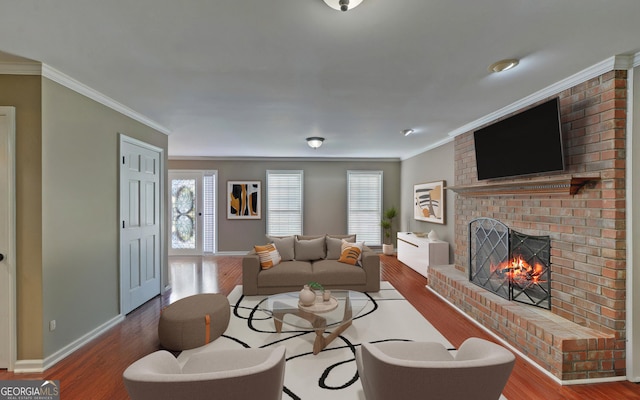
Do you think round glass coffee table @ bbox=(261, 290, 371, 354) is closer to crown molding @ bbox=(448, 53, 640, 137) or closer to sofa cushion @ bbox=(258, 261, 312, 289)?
sofa cushion @ bbox=(258, 261, 312, 289)

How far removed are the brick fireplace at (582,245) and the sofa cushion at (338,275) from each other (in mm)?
1602

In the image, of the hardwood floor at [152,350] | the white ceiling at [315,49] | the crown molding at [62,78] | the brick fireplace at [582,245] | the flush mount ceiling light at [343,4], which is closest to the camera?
the flush mount ceiling light at [343,4]

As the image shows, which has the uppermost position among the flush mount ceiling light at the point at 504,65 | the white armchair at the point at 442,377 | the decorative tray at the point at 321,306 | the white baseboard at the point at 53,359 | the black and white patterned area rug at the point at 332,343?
the flush mount ceiling light at the point at 504,65

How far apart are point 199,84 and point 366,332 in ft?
9.74

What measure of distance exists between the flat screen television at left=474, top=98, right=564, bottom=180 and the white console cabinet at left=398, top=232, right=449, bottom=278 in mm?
1702

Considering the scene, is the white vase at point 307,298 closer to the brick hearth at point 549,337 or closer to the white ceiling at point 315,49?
the brick hearth at point 549,337

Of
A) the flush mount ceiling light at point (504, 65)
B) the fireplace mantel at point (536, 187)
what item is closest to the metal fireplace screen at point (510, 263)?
the fireplace mantel at point (536, 187)

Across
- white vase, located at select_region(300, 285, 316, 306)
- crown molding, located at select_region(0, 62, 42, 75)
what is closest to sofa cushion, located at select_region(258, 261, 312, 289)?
white vase, located at select_region(300, 285, 316, 306)

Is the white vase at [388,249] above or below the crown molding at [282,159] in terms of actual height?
below

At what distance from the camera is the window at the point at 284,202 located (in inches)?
281

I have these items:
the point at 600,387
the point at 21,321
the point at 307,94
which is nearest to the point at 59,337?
the point at 21,321

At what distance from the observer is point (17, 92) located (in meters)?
2.34

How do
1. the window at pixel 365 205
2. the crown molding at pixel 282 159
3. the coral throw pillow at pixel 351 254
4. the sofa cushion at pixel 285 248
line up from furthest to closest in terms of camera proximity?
the window at pixel 365 205, the crown molding at pixel 282 159, the sofa cushion at pixel 285 248, the coral throw pillow at pixel 351 254

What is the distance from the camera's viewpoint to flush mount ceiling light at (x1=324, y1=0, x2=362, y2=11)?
56.7 inches
